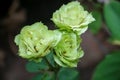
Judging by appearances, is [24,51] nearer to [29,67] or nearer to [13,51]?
[29,67]

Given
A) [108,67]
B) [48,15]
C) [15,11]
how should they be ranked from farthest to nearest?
[15,11] → [48,15] → [108,67]

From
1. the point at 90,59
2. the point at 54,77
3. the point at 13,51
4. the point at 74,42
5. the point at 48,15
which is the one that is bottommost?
the point at 90,59

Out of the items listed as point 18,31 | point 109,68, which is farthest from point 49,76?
point 18,31

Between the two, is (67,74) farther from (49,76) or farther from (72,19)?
(72,19)

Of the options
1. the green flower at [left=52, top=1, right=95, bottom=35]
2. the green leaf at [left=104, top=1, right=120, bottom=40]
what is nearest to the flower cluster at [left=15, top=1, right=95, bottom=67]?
the green flower at [left=52, top=1, right=95, bottom=35]

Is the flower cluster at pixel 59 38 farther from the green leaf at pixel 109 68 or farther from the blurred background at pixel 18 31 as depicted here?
the blurred background at pixel 18 31

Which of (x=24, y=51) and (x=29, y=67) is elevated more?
(x=24, y=51)

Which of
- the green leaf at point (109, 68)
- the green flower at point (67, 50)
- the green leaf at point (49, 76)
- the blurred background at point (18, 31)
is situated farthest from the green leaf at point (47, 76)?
the blurred background at point (18, 31)

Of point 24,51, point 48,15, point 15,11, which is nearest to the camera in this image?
point 24,51

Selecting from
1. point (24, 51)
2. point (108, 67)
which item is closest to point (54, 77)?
point (24, 51)
